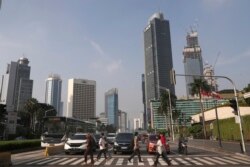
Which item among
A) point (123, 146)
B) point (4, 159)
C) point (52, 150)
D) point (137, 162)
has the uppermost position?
point (123, 146)

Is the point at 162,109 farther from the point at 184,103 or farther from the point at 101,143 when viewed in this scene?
→ the point at 101,143

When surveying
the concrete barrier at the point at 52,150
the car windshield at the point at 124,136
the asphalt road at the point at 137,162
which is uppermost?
the car windshield at the point at 124,136

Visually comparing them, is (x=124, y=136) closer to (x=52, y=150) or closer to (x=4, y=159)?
(x=52, y=150)

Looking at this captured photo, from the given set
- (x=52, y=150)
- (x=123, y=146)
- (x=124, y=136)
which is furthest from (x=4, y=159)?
(x=124, y=136)

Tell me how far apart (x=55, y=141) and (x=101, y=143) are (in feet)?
60.5

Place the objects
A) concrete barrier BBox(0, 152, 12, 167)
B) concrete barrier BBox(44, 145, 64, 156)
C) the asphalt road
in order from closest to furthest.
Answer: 1. concrete barrier BBox(0, 152, 12, 167)
2. the asphalt road
3. concrete barrier BBox(44, 145, 64, 156)

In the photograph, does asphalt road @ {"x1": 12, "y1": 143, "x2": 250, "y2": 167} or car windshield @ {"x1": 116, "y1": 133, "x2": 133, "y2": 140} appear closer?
asphalt road @ {"x1": 12, "y1": 143, "x2": 250, "y2": 167}

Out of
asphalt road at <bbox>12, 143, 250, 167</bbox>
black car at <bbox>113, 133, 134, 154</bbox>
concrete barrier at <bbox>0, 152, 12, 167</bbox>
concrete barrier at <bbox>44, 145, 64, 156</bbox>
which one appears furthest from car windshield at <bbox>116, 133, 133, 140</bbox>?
concrete barrier at <bbox>0, 152, 12, 167</bbox>

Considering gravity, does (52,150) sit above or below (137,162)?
above

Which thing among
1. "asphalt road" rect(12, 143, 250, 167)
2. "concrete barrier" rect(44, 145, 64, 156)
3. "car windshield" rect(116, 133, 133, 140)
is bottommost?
"asphalt road" rect(12, 143, 250, 167)

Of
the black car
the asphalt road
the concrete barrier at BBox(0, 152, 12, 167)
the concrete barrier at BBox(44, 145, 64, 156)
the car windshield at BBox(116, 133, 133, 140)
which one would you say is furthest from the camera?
the car windshield at BBox(116, 133, 133, 140)

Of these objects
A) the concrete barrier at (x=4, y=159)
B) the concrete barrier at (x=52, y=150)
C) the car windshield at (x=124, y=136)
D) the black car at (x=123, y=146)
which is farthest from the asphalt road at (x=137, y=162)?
the car windshield at (x=124, y=136)

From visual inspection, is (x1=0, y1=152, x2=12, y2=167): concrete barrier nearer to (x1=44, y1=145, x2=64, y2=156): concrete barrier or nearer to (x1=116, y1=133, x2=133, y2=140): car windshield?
(x1=44, y1=145, x2=64, y2=156): concrete barrier

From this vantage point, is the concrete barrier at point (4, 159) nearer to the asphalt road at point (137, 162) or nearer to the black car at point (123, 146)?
the asphalt road at point (137, 162)
